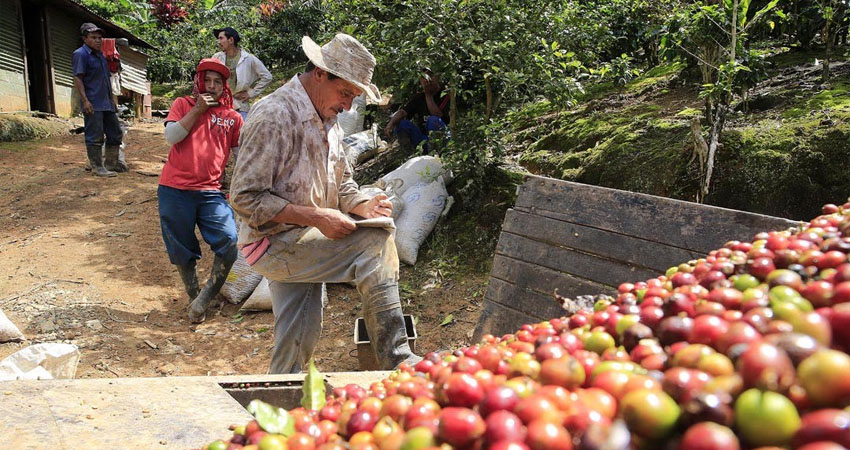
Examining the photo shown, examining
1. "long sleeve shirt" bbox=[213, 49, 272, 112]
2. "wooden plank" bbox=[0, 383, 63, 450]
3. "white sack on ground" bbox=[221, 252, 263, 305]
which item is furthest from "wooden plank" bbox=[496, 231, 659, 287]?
"long sleeve shirt" bbox=[213, 49, 272, 112]

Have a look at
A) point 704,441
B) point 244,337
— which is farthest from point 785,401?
point 244,337

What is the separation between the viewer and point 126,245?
629 cm

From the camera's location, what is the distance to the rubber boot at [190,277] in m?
4.86

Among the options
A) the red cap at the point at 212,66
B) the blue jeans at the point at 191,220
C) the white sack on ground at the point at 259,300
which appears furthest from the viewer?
the white sack on ground at the point at 259,300

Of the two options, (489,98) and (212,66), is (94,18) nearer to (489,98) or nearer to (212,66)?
(212,66)

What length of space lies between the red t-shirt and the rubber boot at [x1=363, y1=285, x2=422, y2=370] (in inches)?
86.4

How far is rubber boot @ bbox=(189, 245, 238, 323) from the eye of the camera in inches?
188

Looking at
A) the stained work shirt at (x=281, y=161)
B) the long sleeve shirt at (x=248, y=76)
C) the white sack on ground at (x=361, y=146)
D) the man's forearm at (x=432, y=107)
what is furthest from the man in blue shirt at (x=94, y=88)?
the stained work shirt at (x=281, y=161)

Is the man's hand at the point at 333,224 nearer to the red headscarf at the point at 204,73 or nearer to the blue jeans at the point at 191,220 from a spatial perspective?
the blue jeans at the point at 191,220

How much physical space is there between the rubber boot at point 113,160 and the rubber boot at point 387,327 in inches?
273

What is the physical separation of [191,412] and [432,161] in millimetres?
3986

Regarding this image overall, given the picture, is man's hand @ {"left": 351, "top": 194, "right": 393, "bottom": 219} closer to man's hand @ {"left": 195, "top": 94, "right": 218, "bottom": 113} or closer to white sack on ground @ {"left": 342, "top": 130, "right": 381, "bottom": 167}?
man's hand @ {"left": 195, "top": 94, "right": 218, "bottom": 113}

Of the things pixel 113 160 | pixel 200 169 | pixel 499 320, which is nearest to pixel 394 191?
pixel 200 169

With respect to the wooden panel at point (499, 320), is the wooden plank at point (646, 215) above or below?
above
